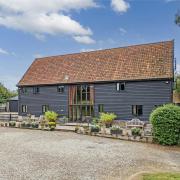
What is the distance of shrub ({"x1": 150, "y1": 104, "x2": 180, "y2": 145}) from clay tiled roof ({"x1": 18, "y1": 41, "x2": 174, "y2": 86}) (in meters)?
10.1

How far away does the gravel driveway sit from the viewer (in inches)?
452

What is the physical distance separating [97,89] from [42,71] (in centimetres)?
982

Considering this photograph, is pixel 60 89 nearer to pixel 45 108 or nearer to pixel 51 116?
pixel 45 108

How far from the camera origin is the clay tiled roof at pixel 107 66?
98.3 ft

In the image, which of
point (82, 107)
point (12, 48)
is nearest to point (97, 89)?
point (82, 107)

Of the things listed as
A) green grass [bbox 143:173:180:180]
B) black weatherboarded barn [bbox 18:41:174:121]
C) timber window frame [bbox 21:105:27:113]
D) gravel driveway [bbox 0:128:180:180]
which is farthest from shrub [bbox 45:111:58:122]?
green grass [bbox 143:173:180:180]

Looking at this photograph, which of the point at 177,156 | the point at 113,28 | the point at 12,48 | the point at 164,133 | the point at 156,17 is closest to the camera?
the point at 177,156

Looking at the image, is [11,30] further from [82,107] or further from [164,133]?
[164,133]

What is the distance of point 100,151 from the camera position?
1619cm

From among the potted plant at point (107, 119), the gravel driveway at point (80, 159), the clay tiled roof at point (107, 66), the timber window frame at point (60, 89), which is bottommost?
the gravel driveway at point (80, 159)

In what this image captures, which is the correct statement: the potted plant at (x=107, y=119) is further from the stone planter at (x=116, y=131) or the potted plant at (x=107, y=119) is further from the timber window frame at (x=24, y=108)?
the timber window frame at (x=24, y=108)

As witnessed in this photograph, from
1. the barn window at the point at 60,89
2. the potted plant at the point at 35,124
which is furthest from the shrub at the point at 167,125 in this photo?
the barn window at the point at 60,89

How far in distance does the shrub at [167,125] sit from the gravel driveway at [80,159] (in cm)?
88

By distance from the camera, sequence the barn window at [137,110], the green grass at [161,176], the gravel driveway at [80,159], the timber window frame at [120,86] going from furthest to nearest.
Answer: the timber window frame at [120,86], the barn window at [137,110], the gravel driveway at [80,159], the green grass at [161,176]
